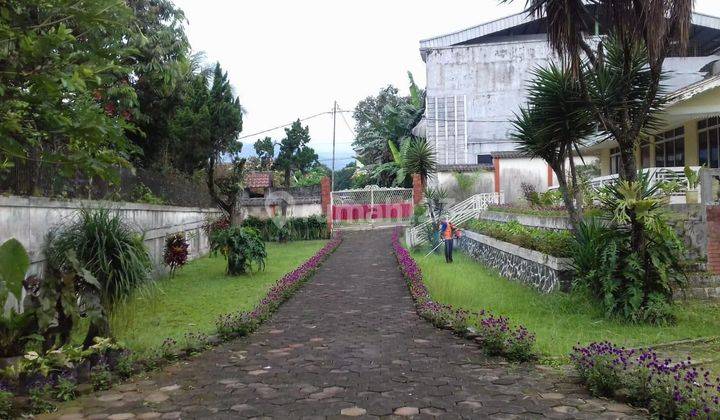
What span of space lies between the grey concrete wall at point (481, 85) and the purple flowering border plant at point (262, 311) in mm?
19132

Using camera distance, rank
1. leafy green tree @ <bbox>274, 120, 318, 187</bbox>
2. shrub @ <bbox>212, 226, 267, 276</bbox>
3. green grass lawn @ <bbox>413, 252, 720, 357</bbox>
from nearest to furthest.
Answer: green grass lawn @ <bbox>413, 252, 720, 357</bbox>, shrub @ <bbox>212, 226, 267, 276</bbox>, leafy green tree @ <bbox>274, 120, 318, 187</bbox>

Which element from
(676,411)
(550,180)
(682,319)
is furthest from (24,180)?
(550,180)

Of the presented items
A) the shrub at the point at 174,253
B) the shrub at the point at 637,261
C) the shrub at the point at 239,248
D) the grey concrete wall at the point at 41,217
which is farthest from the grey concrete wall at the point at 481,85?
the shrub at the point at 637,261

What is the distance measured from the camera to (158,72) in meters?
11.3

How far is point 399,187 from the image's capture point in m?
30.7

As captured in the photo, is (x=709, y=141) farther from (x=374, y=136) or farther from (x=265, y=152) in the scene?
(x=265, y=152)

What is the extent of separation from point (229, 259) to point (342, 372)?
8.36 meters

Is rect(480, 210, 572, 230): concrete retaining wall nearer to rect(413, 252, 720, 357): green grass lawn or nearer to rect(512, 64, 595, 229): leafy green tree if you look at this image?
rect(512, 64, 595, 229): leafy green tree

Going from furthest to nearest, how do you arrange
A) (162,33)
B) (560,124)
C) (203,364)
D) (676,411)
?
(162,33)
(560,124)
(203,364)
(676,411)

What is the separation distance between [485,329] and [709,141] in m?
11.5

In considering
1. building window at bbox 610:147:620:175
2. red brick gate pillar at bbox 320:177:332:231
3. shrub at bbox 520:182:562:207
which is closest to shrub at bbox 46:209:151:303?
shrub at bbox 520:182:562:207

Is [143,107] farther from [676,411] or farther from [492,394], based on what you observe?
[676,411]

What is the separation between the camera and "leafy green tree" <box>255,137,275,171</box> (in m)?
41.3

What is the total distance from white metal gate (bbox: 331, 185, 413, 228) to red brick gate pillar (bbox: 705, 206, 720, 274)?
19.8 m
